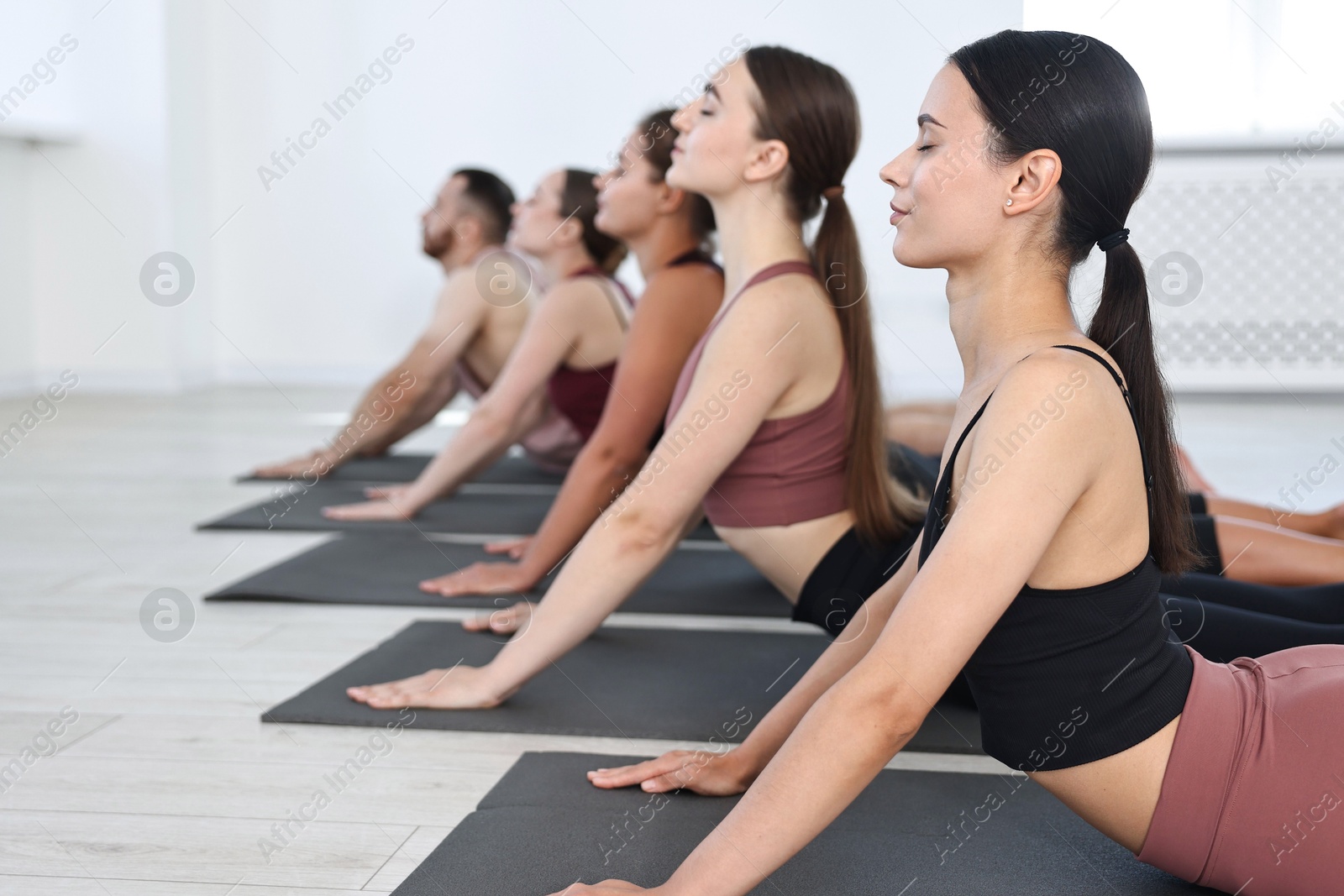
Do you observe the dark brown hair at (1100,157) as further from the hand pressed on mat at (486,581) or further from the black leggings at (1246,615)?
the hand pressed on mat at (486,581)

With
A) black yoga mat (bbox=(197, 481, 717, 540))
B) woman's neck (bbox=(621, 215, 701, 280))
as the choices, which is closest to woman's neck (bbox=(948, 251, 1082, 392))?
woman's neck (bbox=(621, 215, 701, 280))

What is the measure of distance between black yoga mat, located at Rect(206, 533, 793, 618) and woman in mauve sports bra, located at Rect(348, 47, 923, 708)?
57 centimetres

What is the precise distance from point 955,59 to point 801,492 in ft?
2.70

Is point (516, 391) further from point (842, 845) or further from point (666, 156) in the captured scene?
point (842, 845)

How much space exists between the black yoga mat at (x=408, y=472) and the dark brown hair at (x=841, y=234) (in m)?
2.08

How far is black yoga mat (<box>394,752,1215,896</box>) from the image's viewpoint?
123cm

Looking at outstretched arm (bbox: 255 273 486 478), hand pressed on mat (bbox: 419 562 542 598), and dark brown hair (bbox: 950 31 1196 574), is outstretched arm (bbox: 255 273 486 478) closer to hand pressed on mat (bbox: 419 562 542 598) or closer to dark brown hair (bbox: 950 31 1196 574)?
hand pressed on mat (bbox: 419 562 542 598)

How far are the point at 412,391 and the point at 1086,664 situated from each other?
3.06m

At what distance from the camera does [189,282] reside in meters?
6.21

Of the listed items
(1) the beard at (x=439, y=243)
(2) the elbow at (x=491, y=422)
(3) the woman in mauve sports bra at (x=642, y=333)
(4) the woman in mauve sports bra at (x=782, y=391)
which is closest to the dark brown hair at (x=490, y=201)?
(1) the beard at (x=439, y=243)

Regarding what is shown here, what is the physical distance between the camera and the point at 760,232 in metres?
1.81

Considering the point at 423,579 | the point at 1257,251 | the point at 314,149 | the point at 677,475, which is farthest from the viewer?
the point at 314,149

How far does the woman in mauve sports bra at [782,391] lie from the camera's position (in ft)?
A: 5.52

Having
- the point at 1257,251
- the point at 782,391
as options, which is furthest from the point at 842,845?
the point at 1257,251
